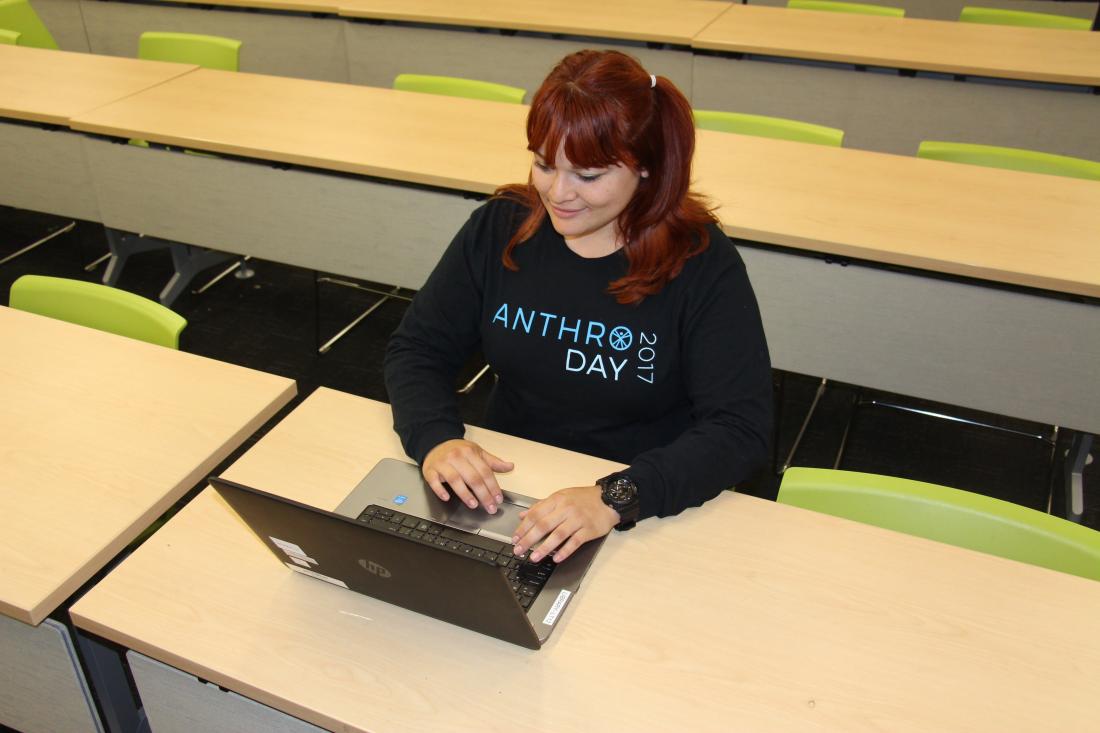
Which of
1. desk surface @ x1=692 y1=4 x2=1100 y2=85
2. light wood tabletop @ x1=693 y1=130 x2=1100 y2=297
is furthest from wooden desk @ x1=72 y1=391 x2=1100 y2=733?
desk surface @ x1=692 y1=4 x2=1100 y2=85

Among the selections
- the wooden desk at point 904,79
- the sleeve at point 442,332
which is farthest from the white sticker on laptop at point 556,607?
the wooden desk at point 904,79

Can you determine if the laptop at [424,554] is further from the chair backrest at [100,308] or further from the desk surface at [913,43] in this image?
the desk surface at [913,43]

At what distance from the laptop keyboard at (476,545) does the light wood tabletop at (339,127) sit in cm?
128

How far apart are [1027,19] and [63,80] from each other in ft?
11.4

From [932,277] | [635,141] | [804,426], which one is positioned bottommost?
[804,426]

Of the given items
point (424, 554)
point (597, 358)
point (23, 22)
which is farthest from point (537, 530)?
point (23, 22)

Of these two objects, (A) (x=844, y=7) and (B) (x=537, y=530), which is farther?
(A) (x=844, y=7)

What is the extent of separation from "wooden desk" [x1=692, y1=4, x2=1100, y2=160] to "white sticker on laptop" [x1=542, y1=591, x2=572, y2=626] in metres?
2.65

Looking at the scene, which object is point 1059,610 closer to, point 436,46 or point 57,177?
point 57,177

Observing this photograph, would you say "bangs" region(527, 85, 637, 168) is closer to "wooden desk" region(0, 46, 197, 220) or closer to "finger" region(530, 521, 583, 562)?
"finger" region(530, 521, 583, 562)

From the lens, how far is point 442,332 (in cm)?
156

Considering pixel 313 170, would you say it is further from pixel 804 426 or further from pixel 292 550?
pixel 292 550

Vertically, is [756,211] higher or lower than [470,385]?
higher

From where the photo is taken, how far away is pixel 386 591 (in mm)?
1134
